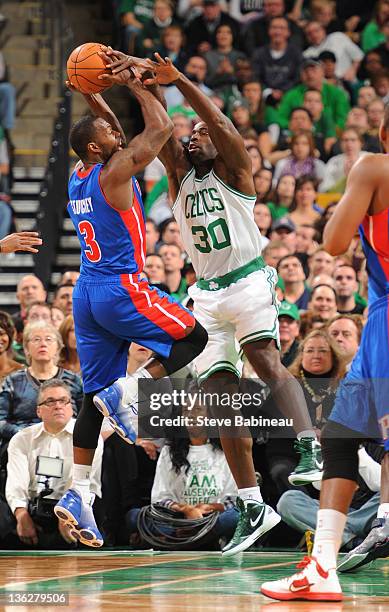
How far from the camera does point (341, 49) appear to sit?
15.6 m

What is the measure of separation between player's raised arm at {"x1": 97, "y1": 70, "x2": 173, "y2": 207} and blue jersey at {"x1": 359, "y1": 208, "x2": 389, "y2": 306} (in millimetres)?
1515

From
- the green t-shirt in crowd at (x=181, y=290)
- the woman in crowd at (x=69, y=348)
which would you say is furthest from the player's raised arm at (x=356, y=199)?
the green t-shirt in crowd at (x=181, y=290)

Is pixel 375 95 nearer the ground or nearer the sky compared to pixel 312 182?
nearer the sky

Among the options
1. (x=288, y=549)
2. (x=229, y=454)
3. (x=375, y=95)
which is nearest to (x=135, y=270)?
(x=229, y=454)

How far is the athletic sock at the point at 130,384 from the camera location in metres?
5.98

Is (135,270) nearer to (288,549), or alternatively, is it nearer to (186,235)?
(186,235)

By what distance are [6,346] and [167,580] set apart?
343 cm

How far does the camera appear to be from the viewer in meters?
7.82

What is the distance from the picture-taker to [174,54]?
49.7 feet

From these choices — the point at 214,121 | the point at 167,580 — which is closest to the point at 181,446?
the point at 167,580

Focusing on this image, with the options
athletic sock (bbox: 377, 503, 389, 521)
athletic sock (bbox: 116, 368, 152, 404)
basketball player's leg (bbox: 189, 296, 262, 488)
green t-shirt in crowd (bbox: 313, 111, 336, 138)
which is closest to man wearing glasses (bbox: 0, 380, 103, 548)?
basketball player's leg (bbox: 189, 296, 262, 488)

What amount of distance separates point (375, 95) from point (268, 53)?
5.07 ft

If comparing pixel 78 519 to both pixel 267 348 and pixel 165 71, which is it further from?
pixel 165 71

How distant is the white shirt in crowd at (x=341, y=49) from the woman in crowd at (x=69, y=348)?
25.7ft
